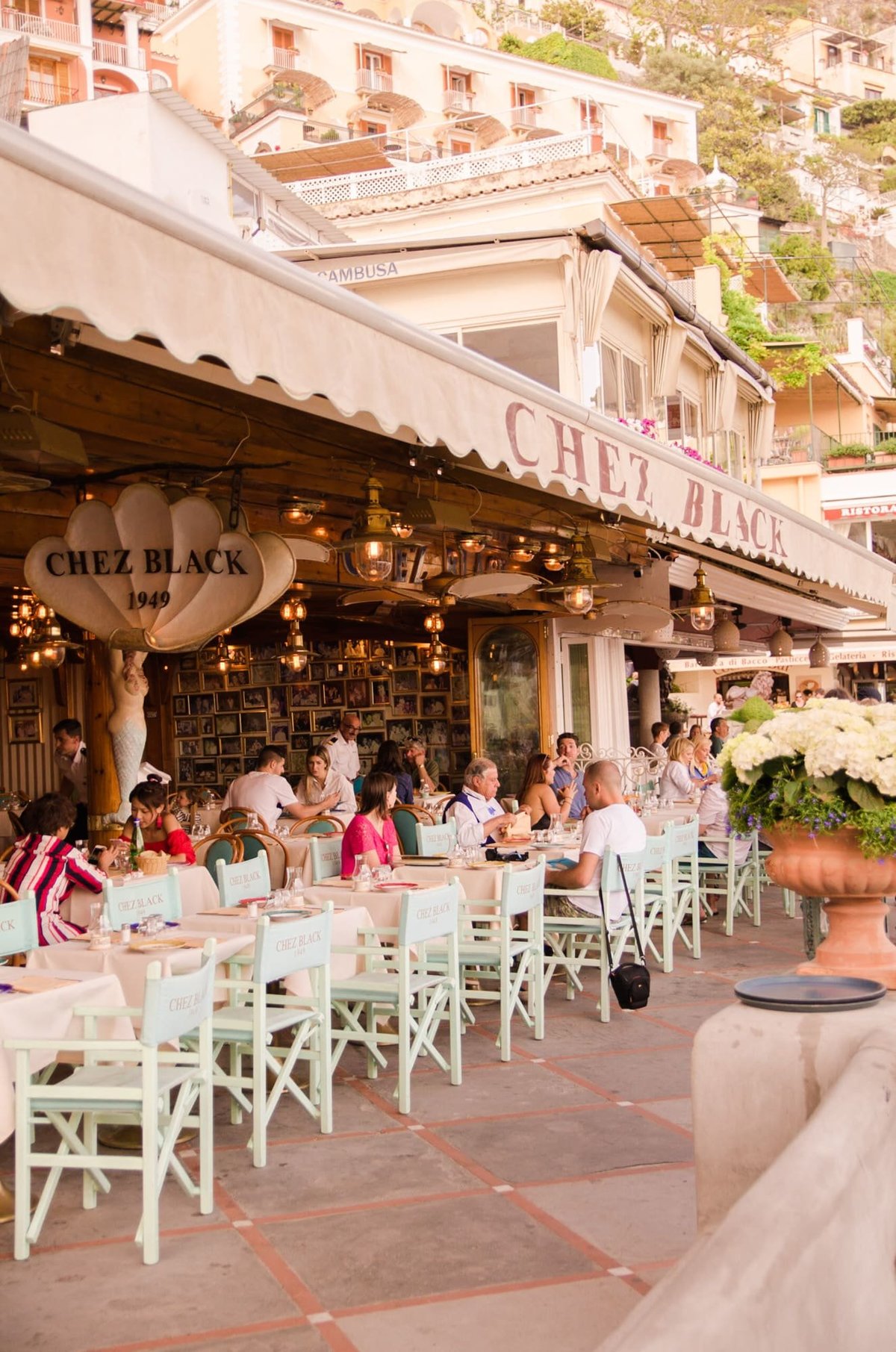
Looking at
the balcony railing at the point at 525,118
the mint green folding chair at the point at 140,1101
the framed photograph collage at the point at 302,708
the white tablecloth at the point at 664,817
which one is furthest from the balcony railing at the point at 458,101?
the mint green folding chair at the point at 140,1101

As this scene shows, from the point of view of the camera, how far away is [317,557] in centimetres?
847

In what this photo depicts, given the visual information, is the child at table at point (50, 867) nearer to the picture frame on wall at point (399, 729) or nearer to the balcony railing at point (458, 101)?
the picture frame on wall at point (399, 729)

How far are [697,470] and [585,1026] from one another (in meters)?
A: 2.92

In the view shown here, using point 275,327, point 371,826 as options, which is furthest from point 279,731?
point 275,327

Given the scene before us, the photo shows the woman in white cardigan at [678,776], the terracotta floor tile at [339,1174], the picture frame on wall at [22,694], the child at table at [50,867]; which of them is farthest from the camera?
the picture frame on wall at [22,694]

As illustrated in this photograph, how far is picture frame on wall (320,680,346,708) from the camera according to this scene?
15.6 meters

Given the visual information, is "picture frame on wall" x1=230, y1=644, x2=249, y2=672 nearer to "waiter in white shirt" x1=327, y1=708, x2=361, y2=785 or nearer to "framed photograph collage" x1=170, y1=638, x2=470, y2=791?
"framed photograph collage" x1=170, y1=638, x2=470, y2=791

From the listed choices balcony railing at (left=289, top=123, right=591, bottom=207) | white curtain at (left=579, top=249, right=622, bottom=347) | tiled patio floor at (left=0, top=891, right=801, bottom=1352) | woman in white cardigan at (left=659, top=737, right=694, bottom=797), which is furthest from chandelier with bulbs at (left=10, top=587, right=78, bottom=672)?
balcony railing at (left=289, top=123, right=591, bottom=207)

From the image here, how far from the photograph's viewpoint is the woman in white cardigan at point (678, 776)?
12.1m

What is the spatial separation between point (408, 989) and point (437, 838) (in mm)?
3371

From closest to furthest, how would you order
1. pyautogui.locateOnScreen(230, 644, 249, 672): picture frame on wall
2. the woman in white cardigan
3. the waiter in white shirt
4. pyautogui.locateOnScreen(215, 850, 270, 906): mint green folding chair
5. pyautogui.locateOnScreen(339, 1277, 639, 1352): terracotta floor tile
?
1. pyautogui.locateOnScreen(339, 1277, 639, 1352): terracotta floor tile
2. pyautogui.locateOnScreen(215, 850, 270, 906): mint green folding chair
3. the woman in white cardigan
4. the waiter in white shirt
5. pyautogui.locateOnScreen(230, 644, 249, 672): picture frame on wall

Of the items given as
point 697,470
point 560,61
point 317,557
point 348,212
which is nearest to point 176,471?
point 317,557

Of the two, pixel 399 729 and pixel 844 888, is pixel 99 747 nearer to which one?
pixel 844 888

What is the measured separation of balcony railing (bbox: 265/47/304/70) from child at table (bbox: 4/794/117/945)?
2046 inches
